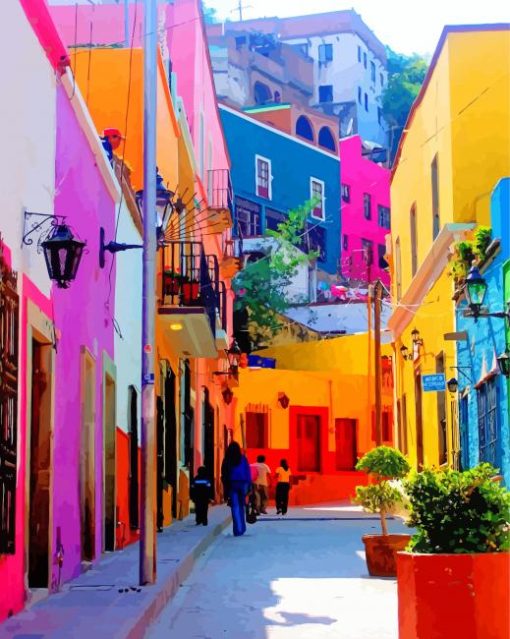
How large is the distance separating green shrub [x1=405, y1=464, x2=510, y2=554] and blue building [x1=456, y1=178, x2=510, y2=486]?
393 inches

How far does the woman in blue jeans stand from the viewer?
2189cm

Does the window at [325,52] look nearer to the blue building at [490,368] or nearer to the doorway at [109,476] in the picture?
the blue building at [490,368]

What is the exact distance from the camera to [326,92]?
254 feet

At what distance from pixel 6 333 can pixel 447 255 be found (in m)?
15.4

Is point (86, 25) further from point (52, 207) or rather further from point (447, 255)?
point (52, 207)

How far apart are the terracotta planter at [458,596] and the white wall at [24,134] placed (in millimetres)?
4336

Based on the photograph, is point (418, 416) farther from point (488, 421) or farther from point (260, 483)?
point (488, 421)

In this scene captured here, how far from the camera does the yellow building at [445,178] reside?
76.6 feet

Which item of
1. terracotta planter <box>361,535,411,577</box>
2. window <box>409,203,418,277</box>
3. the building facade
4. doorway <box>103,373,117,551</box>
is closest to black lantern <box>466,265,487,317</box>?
terracotta planter <box>361,535,411,577</box>

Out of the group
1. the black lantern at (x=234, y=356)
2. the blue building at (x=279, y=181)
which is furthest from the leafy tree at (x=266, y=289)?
the black lantern at (x=234, y=356)

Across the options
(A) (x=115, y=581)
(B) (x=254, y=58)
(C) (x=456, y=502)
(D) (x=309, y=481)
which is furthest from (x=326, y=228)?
(C) (x=456, y=502)

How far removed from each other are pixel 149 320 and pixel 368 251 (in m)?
50.5

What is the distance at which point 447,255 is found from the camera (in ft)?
78.1

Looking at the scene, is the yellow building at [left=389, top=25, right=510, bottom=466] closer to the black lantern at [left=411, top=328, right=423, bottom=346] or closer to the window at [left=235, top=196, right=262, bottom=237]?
the black lantern at [left=411, top=328, right=423, bottom=346]
